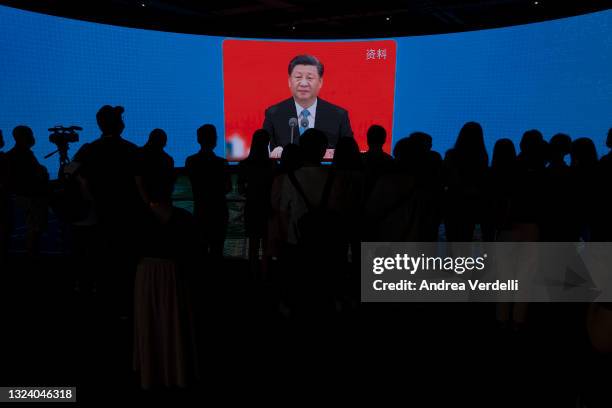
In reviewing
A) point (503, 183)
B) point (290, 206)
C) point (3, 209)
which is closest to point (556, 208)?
point (503, 183)

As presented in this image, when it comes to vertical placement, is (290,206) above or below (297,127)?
below

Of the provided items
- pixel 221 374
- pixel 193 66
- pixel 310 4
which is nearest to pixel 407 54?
pixel 310 4

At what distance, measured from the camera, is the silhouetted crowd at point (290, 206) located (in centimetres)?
221

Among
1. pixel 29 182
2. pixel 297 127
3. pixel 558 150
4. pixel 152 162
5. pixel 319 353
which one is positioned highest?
pixel 297 127

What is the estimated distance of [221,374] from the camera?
2.52m

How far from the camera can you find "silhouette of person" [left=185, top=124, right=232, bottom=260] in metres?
3.32

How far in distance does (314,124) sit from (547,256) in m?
5.90

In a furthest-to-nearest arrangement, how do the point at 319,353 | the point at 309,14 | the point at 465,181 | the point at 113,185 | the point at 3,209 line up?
1. the point at 309,14
2. the point at 3,209
3. the point at 465,181
4. the point at 113,185
5. the point at 319,353

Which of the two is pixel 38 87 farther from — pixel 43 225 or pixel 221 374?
pixel 221 374

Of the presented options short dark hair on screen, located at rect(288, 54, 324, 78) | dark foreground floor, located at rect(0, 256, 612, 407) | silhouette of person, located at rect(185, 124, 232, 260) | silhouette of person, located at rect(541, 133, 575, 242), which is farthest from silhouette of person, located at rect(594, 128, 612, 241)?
short dark hair on screen, located at rect(288, 54, 324, 78)

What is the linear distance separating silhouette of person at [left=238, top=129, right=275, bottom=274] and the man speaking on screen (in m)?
4.51

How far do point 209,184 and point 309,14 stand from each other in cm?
846

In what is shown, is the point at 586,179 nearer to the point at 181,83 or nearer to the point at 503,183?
the point at 503,183

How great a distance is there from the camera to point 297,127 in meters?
8.19
